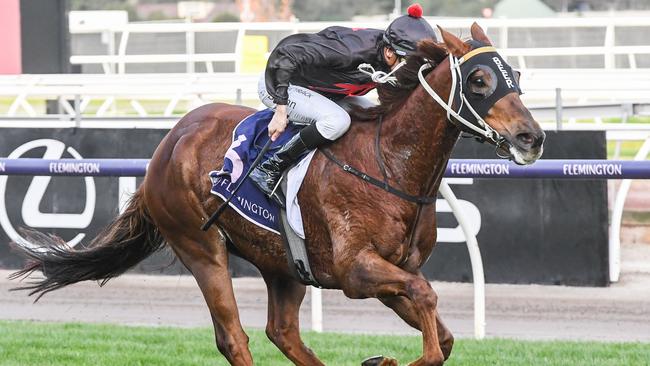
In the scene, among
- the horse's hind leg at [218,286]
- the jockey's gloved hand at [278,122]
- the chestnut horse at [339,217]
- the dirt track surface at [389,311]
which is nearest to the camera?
the chestnut horse at [339,217]

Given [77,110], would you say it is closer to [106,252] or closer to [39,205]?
[39,205]

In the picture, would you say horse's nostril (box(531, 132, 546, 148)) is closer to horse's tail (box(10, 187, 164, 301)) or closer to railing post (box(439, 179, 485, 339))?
horse's tail (box(10, 187, 164, 301))

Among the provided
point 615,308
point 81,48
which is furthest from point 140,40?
point 615,308

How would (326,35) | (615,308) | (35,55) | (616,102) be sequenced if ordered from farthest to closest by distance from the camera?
(35,55), (616,102), (615,308), (326,35)

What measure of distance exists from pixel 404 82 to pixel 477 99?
478 mm

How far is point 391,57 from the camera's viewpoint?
203 inches

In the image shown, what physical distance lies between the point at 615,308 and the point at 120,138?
3844 mm

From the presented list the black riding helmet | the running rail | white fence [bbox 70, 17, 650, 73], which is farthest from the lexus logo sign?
the black riding helmet

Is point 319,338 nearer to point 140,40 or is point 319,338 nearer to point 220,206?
point 220,206

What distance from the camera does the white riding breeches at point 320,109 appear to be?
17.0ft

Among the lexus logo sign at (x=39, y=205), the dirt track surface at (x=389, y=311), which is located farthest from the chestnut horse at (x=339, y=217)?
the lexus logo sign at (x=39, y=205)

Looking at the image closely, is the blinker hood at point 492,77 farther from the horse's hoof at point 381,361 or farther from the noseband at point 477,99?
the horse's hoof at point 381,361

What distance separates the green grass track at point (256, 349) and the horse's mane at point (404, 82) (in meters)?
1.55

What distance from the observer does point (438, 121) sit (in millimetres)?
4969
